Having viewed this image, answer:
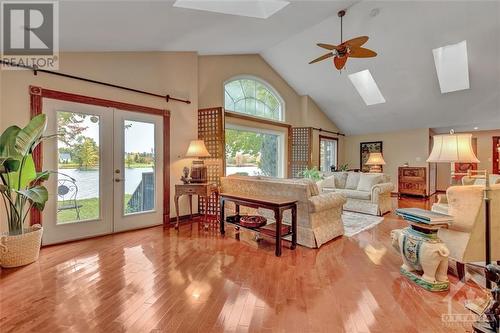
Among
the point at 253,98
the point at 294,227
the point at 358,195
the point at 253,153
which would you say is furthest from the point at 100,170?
the point at 358,195

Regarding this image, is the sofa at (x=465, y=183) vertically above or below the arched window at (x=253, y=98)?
below

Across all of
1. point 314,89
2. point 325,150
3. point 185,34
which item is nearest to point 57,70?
point 185,34

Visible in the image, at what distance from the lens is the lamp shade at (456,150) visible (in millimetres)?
2207

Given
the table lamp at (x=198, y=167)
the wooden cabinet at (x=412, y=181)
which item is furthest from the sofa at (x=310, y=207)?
the wooden cabinet at (x=412, y=181)

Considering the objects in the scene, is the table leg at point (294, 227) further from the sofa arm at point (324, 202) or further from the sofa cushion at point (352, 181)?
the sofa cushion at point (352, 181)

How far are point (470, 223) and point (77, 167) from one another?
504 cm

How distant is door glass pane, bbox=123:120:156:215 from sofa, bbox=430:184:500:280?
445 centimetres

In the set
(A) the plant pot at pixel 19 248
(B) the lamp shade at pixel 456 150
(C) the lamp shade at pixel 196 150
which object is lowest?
(A) the plant pot at pixel 19 248

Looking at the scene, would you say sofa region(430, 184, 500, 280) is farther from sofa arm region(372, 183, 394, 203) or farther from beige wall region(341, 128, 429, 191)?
beige wall region(341, 128, 429, 191)

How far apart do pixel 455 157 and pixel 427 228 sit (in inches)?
28.2

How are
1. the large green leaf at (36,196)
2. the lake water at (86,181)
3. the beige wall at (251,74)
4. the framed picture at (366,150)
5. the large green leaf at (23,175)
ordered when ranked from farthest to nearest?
1. the framed picture at (366,150)
2. the beige wall at (251,74)
3. the lake water at (86,181)
4. the large green leaf at (23,175)
5. the large green leaf at (36,196)

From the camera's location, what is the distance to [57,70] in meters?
3.43

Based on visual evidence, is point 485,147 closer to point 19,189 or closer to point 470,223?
point 470,223

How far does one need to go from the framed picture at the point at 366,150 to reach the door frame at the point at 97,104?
767 centimetres
